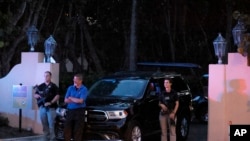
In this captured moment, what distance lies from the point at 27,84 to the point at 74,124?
4026mm

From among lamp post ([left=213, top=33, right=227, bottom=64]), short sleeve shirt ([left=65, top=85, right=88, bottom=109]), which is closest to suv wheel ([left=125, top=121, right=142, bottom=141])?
short sleeve shirt ([left=65, top=85, right=88, bottom=109])

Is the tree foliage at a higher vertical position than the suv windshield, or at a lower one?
higher

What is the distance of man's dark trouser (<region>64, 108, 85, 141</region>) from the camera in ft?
40.3

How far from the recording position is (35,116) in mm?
15812

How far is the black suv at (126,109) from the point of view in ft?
41.1

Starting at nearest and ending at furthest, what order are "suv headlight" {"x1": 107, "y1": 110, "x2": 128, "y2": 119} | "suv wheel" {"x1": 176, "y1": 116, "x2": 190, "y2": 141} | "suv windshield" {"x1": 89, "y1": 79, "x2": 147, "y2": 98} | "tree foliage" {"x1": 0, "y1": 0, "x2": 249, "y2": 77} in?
"suv headlight" {"x1": 107, "y1": 110, "x2": 128, "y2": 119}
"suv windshield" {"x1": 89, "y1": 79, "x2": 147, "y2": 98}
"suv wheel" {"x1": 176, "y1": 116, "x2": 190, "y2": 141}
"tree foliage" {"x1": 0, "y1": 0, "x2": 249, "y2": 77}

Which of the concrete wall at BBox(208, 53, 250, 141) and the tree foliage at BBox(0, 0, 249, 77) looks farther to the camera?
the tree foliage at BBox(0, 0, 249, 77)

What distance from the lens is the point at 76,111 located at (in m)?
12.3

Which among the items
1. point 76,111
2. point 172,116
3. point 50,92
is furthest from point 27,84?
point 172,116

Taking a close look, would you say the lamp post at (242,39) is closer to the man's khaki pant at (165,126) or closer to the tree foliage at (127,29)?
the man's khaki pant at (165,126)

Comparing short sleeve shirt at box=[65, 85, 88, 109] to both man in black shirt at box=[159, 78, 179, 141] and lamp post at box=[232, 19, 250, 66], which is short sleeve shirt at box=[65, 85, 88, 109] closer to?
man in black shirt at box=[159, 78, 179, 141]

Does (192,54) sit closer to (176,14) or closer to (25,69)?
(176,14)

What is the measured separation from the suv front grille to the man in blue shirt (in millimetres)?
436

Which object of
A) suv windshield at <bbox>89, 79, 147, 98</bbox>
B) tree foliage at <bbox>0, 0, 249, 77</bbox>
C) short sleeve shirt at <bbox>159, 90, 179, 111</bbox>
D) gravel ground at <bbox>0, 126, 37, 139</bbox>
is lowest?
gravel ground at <bbox>0, 126, 37, 139</bbox>
